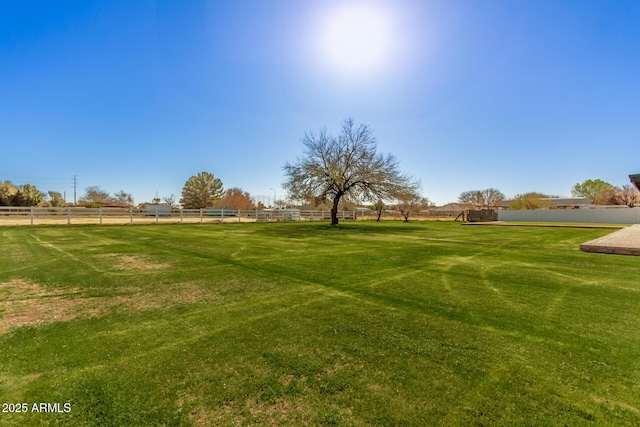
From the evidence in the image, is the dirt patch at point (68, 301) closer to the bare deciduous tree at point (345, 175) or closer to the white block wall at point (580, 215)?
the bare deciduous tree at point (345, 175)

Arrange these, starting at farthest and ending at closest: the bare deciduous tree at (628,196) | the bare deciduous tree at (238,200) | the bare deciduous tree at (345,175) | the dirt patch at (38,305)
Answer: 1. the bare deciduous tree at (238,200)
2. the bare deciduous tree at (628,196)
3. the bare deciduous tree at (345,175)
4. the dirt patch at (38,305)

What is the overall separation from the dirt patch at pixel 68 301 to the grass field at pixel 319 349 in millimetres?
29

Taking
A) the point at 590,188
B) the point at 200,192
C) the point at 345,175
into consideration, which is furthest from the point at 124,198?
the point at 590,188

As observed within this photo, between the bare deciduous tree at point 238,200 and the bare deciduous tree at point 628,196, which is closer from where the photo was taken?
the bare deciduous tree at point 628,196

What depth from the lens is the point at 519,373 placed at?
2328 mm

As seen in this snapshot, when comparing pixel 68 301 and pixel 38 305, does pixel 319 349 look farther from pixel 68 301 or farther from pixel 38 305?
pixel 38 305

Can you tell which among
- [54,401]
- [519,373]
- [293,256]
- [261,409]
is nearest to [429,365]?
[519,373]

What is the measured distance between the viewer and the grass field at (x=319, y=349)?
191 cm

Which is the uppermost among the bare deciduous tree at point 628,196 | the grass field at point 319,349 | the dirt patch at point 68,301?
the bare deciduous tree at point 628,196

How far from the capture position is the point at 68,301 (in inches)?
158

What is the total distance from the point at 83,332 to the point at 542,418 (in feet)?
13.0

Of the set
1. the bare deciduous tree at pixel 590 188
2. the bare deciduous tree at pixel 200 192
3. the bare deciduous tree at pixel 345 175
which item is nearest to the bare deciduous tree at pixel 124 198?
the bare deciduous tree at pixel 200 192

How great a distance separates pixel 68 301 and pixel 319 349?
365cm

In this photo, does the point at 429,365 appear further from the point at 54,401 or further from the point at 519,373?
the point at 54,401
